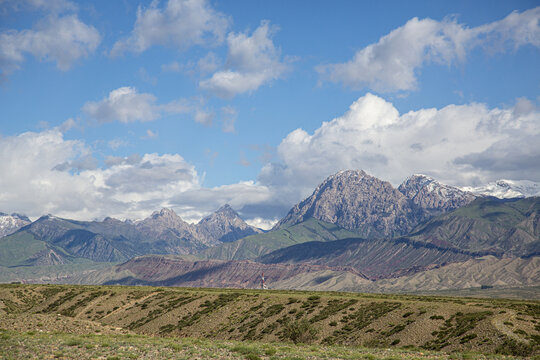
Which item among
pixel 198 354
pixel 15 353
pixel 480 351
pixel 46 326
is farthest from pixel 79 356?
pixel 480 351

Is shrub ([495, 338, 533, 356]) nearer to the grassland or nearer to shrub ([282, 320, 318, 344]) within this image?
the grassland

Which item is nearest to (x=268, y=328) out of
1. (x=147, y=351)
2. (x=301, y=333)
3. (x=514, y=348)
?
(x=301, y=333)

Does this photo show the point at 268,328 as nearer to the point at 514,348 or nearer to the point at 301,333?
the point at 301,333

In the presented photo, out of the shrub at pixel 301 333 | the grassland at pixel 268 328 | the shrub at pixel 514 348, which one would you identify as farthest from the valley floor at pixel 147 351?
the shrub at pixel 301 333

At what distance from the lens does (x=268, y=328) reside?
76375mm

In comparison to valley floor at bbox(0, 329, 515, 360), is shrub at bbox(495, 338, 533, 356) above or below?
below

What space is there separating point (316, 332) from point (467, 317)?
20.6 metres

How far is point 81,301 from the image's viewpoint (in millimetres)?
115375

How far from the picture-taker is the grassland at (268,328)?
45.3 m

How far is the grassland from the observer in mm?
45312

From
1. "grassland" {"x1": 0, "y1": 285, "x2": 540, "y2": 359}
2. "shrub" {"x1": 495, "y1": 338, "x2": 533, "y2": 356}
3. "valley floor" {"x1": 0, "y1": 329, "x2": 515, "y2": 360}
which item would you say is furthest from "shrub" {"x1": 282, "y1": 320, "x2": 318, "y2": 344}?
"shrub" {"x1": 495, "y1": 338, "x2": 533, "y2": 356}

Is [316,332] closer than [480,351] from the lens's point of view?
No

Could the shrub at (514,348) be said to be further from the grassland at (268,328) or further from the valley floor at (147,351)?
the valley floor at (147,351)

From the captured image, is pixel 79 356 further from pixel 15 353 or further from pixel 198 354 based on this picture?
pixel 198 354
